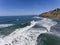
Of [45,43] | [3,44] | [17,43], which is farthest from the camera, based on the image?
[45,43]

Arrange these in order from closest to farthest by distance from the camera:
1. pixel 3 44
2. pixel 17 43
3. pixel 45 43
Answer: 1. pixel 3 44
2. pixel 17 43
3. pixel 45 43

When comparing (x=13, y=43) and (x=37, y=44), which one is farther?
(x=37, y=44)

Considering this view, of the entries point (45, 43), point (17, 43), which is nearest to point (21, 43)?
point (17, 43)

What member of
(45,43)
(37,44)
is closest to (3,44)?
(37,44)

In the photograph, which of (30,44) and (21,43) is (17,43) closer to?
(21,43)

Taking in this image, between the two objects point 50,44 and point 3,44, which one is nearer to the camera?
point 3,44

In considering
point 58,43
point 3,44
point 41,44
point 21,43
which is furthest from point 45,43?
point 3,44

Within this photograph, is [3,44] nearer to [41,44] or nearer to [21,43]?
[21,43]
